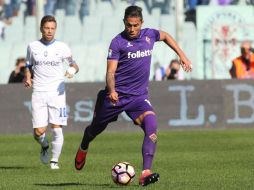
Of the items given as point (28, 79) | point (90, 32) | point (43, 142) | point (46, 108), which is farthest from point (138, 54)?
point (90, 32)

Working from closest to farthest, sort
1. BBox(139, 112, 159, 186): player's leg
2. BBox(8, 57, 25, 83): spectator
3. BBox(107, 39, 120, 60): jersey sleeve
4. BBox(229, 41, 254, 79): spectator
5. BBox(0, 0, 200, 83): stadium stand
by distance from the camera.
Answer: BBox(139, 112, 159, 186): player's leg → BBox(107, 39, 120, 60): jersey sleeve → BBox(229, 41, 254, 79): spectator → BBox(8, 57, 25, 83): spectator → BBox(0, 0, 200, 83): stadium stand

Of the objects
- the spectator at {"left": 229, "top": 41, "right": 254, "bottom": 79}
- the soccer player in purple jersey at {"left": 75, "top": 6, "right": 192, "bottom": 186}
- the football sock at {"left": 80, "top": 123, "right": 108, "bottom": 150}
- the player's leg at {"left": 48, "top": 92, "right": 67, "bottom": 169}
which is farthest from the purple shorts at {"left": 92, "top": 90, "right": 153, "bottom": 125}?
the spectator at {"left": 229, "top": 41, "right": 254, "bottom": 79}

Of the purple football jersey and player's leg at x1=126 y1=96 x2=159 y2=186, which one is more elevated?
the purple football jersey

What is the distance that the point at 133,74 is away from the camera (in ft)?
41.2

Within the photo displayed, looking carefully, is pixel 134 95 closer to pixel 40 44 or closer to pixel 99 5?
pixel 40 44

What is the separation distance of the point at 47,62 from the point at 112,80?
3.78 m

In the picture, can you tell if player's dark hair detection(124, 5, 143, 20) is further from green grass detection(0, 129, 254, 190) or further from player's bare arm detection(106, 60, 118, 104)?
green grass detection(0, 129, 254, 190)

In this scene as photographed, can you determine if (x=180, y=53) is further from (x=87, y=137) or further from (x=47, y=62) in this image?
(x=47, y=62)

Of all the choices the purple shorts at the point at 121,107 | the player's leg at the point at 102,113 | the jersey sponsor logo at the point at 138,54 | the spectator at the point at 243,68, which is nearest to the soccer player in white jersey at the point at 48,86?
the player's leg at the point at 102,113

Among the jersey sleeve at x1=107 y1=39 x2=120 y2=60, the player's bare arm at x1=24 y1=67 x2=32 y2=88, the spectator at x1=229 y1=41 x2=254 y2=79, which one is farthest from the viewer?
the spectator at x1=229 y1=41 x2=254 y2=79

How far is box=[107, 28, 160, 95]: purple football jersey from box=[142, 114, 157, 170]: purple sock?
0.42 m

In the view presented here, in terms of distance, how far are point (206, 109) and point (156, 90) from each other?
1276 mm

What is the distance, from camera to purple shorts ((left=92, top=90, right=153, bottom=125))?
12.5 metres

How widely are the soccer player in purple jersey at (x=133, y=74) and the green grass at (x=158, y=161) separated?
30.5 inches
